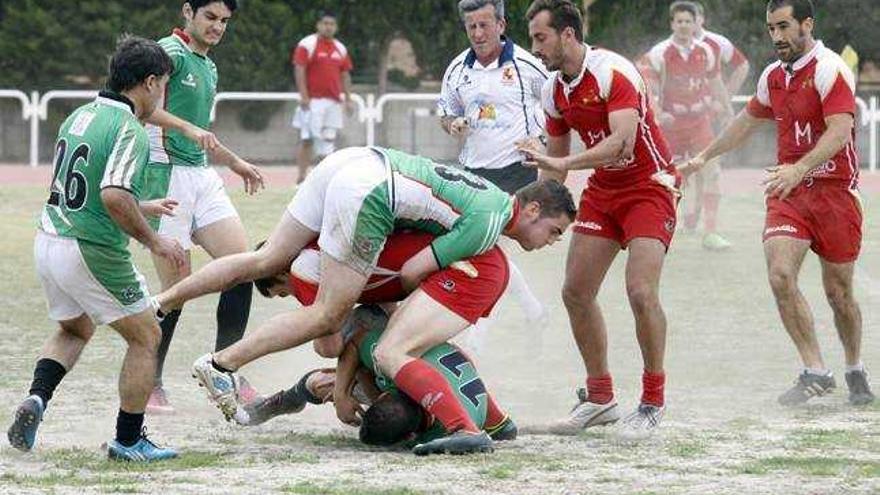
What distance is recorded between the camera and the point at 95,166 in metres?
8.59

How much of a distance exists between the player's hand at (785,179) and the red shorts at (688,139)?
9.19 m

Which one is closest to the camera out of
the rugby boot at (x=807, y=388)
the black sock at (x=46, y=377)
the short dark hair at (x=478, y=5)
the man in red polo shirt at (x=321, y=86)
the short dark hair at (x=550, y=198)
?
the black sock at (x=46, y=377)

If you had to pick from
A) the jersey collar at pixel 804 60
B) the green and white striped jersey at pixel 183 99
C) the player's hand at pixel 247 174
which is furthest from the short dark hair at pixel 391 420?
the jersey collar at pixel 804 60

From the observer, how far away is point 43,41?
3250cm

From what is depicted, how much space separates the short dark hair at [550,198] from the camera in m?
9.53

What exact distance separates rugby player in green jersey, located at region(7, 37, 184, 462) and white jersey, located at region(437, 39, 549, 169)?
372 cm

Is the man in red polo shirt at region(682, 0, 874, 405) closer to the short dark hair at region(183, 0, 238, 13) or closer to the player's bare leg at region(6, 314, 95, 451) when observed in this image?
the short dark hair at region(183, 0, 238, 13)

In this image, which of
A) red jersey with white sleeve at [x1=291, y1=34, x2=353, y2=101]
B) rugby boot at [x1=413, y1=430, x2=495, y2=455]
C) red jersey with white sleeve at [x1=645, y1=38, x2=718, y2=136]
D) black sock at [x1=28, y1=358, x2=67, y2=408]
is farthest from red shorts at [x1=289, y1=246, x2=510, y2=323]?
red jersey with white sleeve at [x1=291, y1=34, x2=353, y2=101]

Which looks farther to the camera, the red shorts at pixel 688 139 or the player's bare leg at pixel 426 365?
the red shorts at pixel 688 139

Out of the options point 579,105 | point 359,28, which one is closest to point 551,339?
point 579,105

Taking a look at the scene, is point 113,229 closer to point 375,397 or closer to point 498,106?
point 375,397

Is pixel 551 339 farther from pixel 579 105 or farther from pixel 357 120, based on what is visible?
pixel 357 120

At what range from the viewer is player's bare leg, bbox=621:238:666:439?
9.91 metres

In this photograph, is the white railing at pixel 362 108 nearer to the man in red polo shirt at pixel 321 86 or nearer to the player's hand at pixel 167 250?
the man in red polo shirt at pixel 321 86
